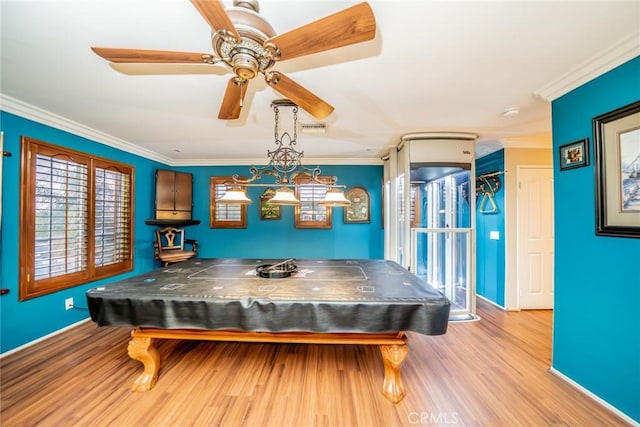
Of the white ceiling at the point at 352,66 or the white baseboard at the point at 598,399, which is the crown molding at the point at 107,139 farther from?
the white baseboard at the point at 598,399

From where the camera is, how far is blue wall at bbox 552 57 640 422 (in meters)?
1.58

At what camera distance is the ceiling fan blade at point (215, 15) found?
88 centimetres

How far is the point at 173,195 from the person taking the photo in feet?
14.2

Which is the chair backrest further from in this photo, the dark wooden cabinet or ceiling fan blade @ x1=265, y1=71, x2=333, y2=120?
ceiling fan blade @ x1=265, y1=71, x2=333, y2=120

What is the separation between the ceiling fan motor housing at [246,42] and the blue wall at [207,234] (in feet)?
9.56

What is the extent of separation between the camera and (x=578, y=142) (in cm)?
190

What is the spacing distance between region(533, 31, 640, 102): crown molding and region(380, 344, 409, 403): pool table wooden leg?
246 cm

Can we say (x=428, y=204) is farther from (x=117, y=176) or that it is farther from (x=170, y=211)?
(x=117, y=176)

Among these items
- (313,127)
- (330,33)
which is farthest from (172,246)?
(330,33)

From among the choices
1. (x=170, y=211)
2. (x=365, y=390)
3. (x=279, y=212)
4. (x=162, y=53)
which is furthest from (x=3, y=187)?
(x=365, y=390)

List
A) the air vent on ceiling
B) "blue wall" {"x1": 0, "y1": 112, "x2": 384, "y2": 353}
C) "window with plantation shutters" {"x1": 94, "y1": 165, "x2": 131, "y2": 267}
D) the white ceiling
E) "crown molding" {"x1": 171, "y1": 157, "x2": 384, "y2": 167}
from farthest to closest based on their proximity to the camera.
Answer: "crown molding" {"x1": 171, "y1": 157, "x2": 384, "y2": 167}, "window with plantation shutters" {"x1": 94, "y1": 165, "x2": 131, "y2": 267}, the air vent on ceiling, "blue wall" {"x1": 0, "y1": 112, "x2": 384, "y2": 353}, the white ceiling

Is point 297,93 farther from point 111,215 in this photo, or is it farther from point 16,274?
point 111,215

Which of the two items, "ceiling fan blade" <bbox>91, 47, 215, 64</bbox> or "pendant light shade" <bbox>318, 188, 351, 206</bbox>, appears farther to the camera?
"pendant light shade" <bbox>318, 188, 351, 206</bbox>

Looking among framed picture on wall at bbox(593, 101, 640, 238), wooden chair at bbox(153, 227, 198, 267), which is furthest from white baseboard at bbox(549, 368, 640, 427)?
wooden chair at bbox(153, 227, 198, 267)
